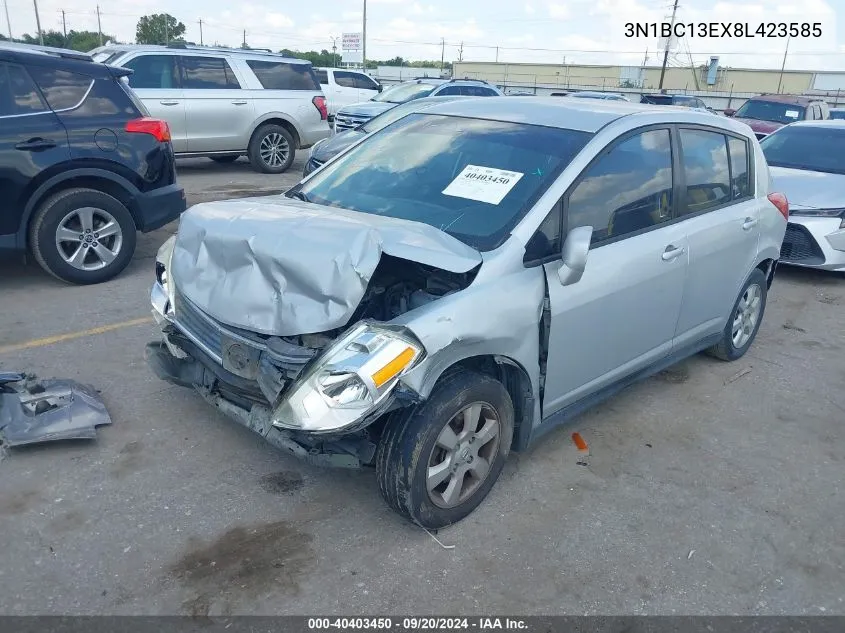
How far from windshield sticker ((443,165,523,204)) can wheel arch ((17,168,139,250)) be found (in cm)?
361

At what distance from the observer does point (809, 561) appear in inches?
124

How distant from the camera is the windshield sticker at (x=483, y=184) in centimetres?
351

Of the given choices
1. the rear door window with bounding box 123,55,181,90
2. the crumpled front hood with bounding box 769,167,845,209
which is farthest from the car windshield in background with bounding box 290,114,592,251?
the rear door window with bounding box 123,55,181,90

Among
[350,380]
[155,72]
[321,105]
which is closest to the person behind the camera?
[350,380]

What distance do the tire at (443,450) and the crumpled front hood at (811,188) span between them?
5.76 meters

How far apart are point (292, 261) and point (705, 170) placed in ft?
9.05

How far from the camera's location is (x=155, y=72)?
1092 cm

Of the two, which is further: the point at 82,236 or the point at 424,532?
the point at 82,236

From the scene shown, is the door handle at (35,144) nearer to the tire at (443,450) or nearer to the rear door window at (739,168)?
the tire at (443,450)

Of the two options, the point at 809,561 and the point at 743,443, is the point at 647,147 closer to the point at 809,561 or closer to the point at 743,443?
the point at 743,443

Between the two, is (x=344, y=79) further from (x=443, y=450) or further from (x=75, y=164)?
(x=443, y=450)

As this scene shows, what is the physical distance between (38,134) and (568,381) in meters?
4.65

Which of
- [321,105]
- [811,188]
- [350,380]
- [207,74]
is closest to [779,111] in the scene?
Answer: [811,188]

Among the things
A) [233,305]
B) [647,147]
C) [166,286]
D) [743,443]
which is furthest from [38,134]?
[743,443]
